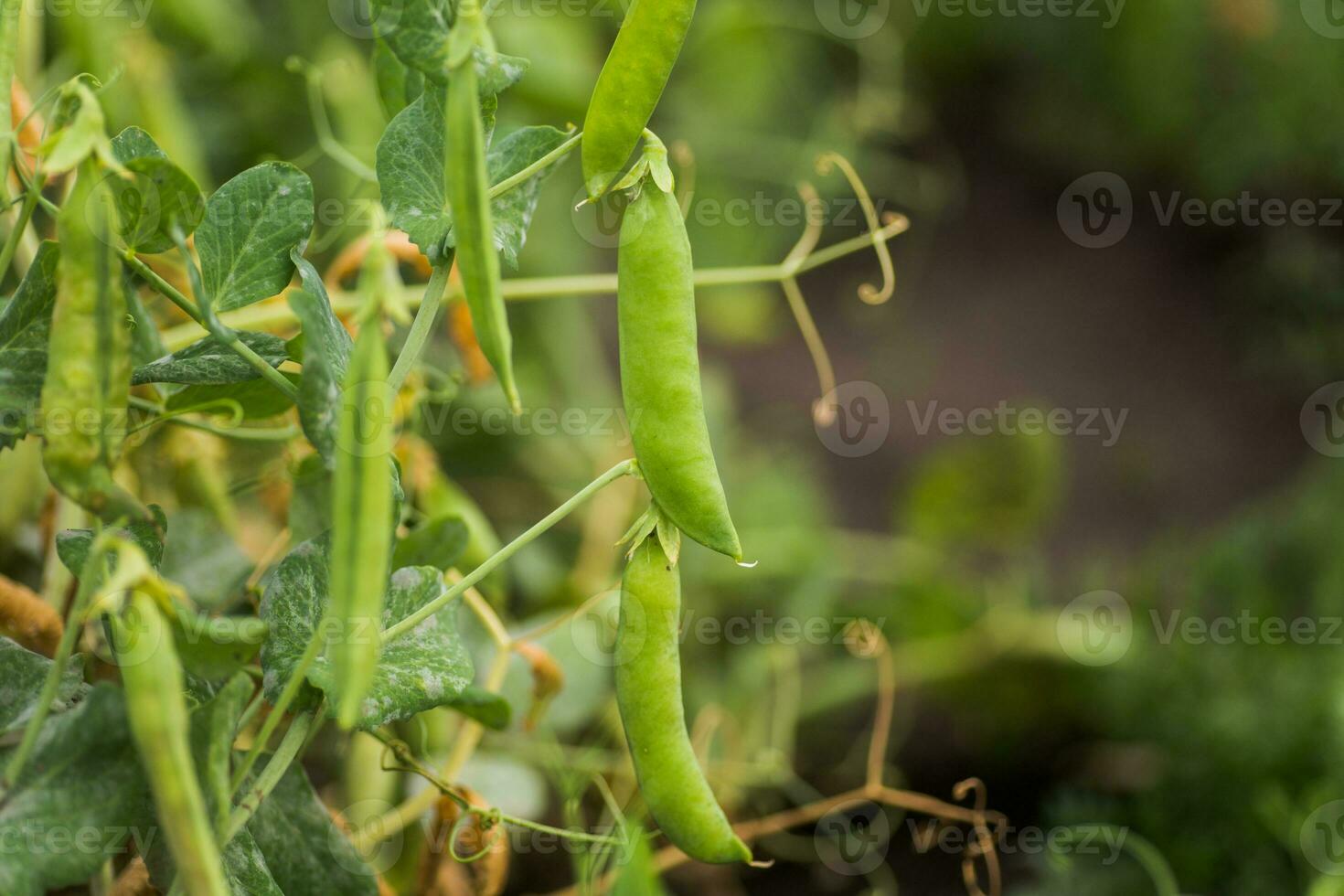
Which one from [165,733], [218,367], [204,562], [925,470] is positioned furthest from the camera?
[925,470]

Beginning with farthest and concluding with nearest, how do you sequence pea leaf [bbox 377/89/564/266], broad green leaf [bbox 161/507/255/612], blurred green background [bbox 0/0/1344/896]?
blurred green background [bbox 0/0/1344/896]
broad green leaf [bbox 161/507/255/612]
pea leaf [bbox 377/89/564/266]

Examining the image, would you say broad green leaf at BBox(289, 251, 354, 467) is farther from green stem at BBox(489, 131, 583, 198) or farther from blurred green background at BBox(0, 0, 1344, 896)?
blurred green background at BBox(0, 0, 1344, 896)

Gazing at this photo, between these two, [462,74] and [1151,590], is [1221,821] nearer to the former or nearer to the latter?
[1151,590]

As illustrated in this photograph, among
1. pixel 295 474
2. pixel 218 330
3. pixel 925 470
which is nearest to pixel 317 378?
pixel 218 330

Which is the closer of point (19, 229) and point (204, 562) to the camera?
point (19, 229)

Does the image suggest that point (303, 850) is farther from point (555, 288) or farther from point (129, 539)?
point (555, 288)

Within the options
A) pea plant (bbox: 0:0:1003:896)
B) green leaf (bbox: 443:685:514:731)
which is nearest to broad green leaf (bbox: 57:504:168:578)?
pea plant (bbox: 0:0:1003:896)
